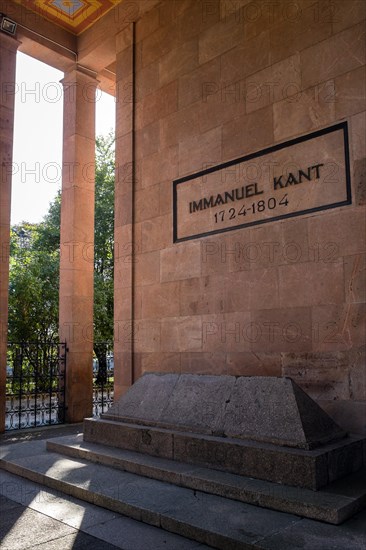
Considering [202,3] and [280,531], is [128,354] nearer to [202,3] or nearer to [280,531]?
[280,531]

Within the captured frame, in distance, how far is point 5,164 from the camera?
9.84m

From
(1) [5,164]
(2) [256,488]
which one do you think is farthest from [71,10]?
(2) [256,488]

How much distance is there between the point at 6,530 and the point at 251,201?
207 inches

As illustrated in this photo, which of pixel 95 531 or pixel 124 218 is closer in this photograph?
pixel 95 531

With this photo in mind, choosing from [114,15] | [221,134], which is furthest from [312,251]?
[114,15]

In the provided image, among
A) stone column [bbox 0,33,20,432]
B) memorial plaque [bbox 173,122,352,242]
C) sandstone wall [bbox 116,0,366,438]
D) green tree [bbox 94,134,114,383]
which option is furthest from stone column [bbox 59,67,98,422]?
green tree [bbox 94,134,114,383]

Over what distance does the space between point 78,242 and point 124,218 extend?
2.21 m

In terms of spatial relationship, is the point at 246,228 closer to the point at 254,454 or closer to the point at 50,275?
the point at 254,454

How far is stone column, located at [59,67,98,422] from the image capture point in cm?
1066

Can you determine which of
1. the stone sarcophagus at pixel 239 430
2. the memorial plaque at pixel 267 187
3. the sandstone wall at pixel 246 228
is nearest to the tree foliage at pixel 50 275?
the sandstone wall at pixel 246 228

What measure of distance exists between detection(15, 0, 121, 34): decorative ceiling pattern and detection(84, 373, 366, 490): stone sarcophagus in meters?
8.43

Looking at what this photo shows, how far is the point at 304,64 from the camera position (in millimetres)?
6879

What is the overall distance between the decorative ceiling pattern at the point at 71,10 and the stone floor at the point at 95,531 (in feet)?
32.1

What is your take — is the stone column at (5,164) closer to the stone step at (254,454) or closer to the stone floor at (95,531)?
the stone step at (254,454)
